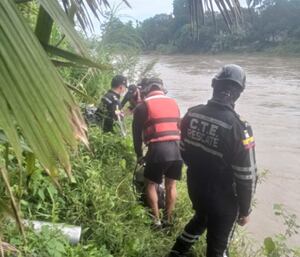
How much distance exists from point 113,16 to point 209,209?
123 inches

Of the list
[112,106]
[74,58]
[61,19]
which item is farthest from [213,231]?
[61,19]

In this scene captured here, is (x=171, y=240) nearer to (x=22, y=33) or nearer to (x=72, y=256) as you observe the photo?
(x=72, y=256)

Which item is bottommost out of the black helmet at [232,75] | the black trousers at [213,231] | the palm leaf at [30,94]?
the black trousers at [213,231]

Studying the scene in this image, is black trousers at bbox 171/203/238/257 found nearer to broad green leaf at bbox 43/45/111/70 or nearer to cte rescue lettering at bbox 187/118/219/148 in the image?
cte rescue lettering at bbox 187/118/219/148

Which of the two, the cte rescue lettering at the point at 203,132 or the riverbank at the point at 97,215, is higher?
the cte rescue lettering at the point at 203,132

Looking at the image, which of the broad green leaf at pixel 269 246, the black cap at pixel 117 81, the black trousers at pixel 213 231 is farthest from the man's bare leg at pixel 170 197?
the black cap at pixel 117 81

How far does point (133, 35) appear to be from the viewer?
18.7ft

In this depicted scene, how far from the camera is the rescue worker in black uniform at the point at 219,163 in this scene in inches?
108

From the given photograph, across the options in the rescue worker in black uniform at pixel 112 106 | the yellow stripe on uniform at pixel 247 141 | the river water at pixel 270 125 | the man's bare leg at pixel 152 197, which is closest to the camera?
the yellow stripe on uniform at pixel 247 141

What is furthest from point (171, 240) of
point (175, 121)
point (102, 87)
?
point (102, 87)

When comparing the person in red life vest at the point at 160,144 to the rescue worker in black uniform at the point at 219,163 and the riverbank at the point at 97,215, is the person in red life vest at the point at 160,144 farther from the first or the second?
the rescue worker in black uniform at the point at 219,163

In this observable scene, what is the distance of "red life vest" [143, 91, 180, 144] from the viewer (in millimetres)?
3832

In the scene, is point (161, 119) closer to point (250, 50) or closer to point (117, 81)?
point (117, 81)

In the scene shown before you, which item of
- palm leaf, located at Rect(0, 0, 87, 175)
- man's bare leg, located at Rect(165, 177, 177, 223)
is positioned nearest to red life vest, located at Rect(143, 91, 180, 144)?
man's bare leg, located at Rect(165, 177, 177, 223)
